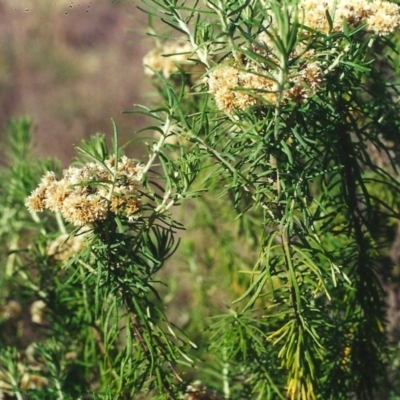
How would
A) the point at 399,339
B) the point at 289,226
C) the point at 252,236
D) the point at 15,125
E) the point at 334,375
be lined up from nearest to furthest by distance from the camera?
1. the point at 289,226
2. the point at 334,375
3. the point at 399,339
4. the point at 252,236
5. the point at 15,125

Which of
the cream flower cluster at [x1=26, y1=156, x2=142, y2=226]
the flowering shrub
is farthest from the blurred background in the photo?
the cream flower cluster at [x1=26, y1=156, x2=142, y2=226]

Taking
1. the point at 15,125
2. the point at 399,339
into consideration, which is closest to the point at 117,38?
the point at 15,125

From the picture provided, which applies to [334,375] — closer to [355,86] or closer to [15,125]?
[355,86]

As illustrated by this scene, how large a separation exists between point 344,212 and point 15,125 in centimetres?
67

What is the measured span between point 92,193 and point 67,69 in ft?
12.7

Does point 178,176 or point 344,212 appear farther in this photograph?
point 344,212

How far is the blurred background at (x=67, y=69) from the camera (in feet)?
12.5

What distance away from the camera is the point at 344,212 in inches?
31.7

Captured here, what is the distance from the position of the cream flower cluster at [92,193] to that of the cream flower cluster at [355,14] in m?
0.20

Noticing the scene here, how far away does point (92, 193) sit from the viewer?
564 millimetres

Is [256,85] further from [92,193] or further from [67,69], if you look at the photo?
[67,69]

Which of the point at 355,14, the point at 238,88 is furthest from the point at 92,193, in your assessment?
the point at 355,14

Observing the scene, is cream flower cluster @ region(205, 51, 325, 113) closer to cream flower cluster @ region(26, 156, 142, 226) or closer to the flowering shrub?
the flowering shrub

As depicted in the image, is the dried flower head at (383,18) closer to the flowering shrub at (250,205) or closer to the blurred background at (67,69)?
the flowering shrub at (250,205)
